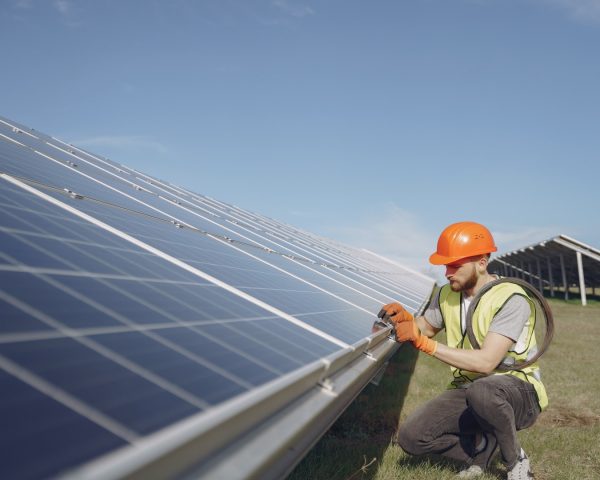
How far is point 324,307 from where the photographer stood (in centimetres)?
503

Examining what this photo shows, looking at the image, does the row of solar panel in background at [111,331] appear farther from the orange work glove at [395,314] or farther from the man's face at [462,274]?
the man's face at [462,274]

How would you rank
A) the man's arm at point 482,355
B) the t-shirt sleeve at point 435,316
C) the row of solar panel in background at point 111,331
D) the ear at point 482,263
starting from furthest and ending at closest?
the t-shirt sleeve at point 435,316 < the ear at point 482,263 < the man's arm at point 482,355 < the row of solar panel in background at point 111,331

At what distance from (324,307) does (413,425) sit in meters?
1.64

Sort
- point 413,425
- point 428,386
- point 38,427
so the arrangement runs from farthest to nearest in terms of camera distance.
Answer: point 428,386 → point 413,425 → point 38,427

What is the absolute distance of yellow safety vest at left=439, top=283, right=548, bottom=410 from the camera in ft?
16.6

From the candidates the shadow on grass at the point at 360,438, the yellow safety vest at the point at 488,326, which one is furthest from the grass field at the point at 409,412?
the yellow safety vest at the point at 488,326

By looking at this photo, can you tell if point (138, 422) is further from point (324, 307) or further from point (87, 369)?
point (324, 307)

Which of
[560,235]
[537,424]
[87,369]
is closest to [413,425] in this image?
[537,424]

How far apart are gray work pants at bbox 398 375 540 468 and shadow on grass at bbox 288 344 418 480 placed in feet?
1.65

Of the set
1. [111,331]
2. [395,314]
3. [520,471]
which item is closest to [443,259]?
[395,314]

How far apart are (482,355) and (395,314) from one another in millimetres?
862

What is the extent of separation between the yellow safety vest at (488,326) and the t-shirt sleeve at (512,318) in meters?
0.06

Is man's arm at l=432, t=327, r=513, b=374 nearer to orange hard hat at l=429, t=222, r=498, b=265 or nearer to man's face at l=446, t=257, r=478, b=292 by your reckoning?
man's face at l=446, t=257, r=478, b=292

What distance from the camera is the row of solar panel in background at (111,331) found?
1.41 m
